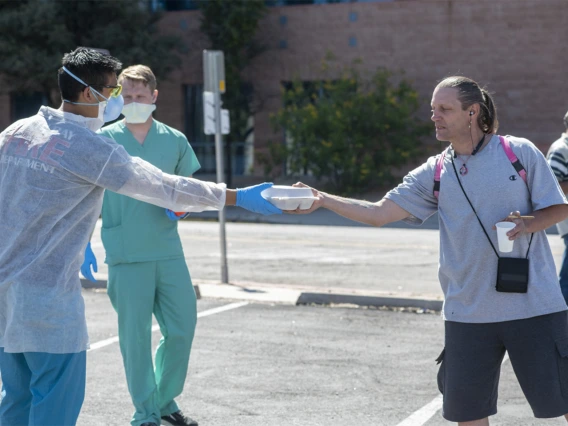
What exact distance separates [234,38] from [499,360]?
24490 mm

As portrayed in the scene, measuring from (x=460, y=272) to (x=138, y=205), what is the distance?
212cm

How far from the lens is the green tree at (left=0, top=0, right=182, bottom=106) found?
2712cm

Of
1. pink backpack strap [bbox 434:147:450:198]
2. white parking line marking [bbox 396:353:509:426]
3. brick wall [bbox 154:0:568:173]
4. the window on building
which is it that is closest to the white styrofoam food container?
pink backpack strap [bbox 434:147:450:198]

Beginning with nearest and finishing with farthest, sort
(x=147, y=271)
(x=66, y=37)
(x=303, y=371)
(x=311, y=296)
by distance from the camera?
(x=147, y=271)
(x=303, y=371)
(x=311, y=296)
(x=66, y=37)

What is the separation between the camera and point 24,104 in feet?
112

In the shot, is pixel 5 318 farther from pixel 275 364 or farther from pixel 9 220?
pixel 275 364

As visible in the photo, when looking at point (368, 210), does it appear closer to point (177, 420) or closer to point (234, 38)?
point (177, 420)

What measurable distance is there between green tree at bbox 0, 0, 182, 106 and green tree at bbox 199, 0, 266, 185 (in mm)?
1405

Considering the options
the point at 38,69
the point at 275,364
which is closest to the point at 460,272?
the point at 275,364

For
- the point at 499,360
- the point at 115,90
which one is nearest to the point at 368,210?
the point at 499,360

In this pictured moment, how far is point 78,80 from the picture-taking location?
12.5ft

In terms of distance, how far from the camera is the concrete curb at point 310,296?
31.7ft

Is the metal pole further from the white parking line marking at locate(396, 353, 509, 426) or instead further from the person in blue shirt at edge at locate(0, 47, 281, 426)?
the person in blue shirt at edge at locate(0, 47, 281, 426)

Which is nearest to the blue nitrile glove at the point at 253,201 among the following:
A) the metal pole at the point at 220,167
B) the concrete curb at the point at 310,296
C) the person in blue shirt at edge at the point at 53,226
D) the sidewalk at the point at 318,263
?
the person in blue shirt at edge at the point at 53,226
